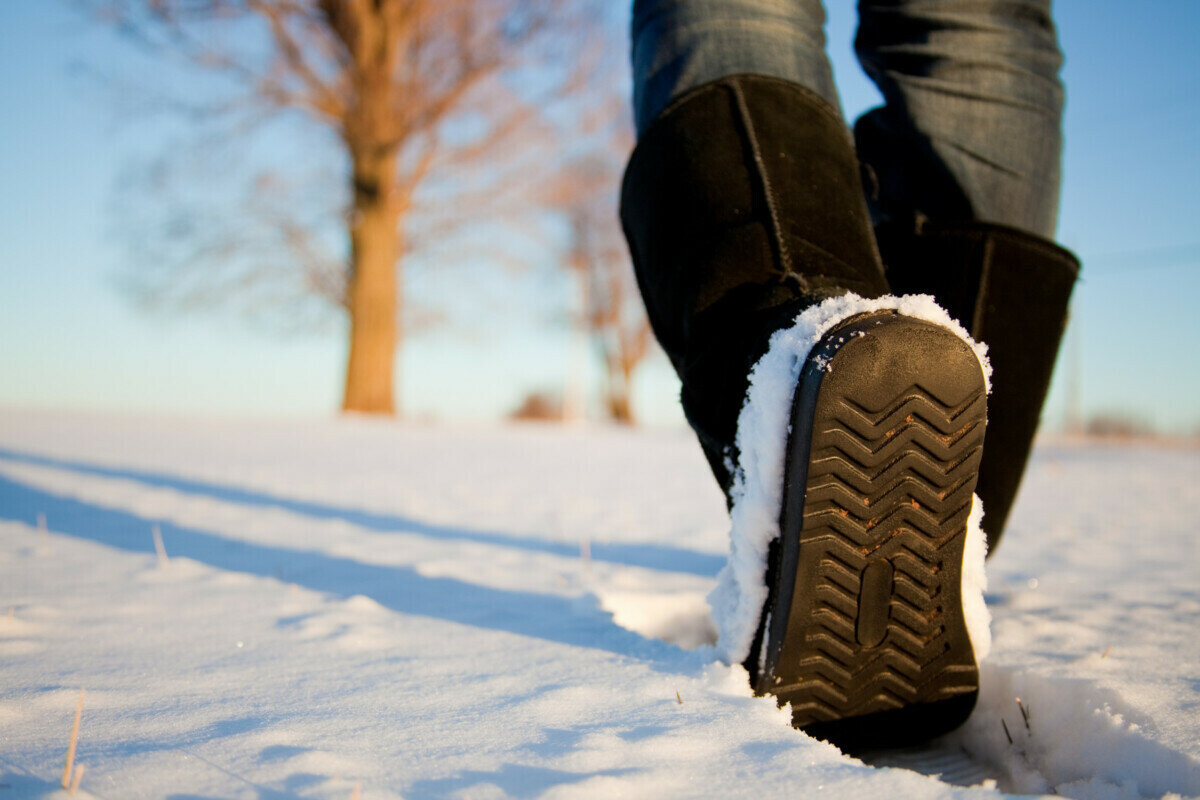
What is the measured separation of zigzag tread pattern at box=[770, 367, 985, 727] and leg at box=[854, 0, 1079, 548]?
0.92 ft

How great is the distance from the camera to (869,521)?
2.09 feet

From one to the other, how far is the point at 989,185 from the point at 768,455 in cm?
51

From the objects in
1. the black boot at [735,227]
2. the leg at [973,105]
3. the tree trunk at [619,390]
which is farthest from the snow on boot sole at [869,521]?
the tree trunk at [619,390]

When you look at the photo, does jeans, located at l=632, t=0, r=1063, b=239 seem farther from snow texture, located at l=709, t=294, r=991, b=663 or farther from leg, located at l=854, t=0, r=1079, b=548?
snow texture, located at l=709, t=294, r=991, b=663

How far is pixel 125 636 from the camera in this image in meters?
0.80

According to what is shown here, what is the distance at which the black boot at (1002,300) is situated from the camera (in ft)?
2.85

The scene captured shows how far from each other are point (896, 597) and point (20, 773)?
2.19 feet

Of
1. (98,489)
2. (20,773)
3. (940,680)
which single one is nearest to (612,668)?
(940,680)

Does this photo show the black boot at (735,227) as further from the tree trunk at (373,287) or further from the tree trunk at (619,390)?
the tree trunk at (619,390)

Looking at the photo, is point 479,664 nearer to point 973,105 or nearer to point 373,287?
point 973,105

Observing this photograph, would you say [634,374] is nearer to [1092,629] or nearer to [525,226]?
[525,226]

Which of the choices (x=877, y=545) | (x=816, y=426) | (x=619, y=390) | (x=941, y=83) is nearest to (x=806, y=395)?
(x=816, y=426)

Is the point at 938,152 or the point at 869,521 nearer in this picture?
the point at 869,521

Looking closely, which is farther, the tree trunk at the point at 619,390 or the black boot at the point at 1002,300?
the tree trunk at the point at 619,390
